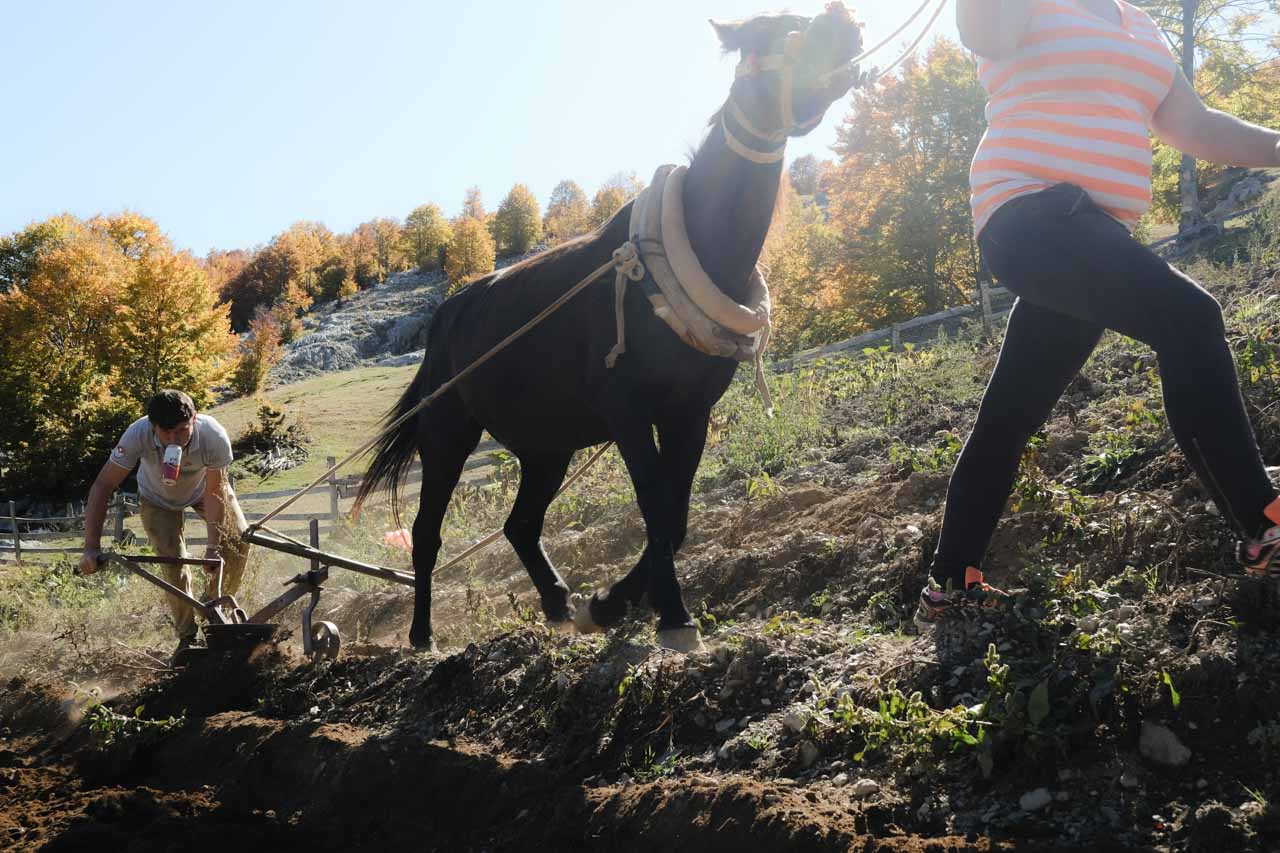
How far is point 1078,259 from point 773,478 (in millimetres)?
4724

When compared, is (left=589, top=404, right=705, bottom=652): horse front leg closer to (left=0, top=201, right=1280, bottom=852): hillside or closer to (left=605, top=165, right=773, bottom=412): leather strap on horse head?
(left=0, top=201, right=1280, bottom=852): hillside

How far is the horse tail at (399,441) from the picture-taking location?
5965mm

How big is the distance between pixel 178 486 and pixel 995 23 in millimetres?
5086

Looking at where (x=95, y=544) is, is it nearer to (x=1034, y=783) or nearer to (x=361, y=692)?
(x=361, y=692)

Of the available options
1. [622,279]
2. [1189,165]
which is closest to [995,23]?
[622,279]

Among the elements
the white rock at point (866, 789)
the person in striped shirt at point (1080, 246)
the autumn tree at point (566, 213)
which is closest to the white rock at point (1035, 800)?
the white rock at point (866, 789)

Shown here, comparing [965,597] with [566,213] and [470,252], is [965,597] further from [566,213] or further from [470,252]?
[566,213]

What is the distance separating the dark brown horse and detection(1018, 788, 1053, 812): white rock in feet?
5.71

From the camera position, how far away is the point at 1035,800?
7.54 feet

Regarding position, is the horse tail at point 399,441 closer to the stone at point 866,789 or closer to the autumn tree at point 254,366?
the stone at point 866,789

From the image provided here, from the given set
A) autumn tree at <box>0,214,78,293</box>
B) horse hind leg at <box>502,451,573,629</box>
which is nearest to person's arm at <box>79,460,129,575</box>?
horse hind leg at <box>502,451,573,629</box>

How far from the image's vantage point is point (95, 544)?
553 centimetres

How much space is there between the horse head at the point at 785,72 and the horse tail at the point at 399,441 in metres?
2.48

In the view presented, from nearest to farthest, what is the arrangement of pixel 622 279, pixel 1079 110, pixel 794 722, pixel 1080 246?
pixel 1080 246
pixel 1079 110
pixel 794 722
pixel 622 279
